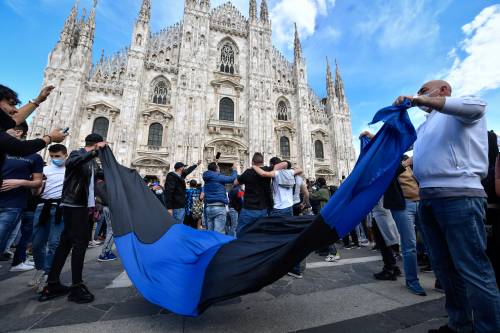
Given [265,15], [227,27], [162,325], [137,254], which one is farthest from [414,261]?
[265,15]

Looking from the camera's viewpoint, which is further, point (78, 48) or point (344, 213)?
point (78, 48)

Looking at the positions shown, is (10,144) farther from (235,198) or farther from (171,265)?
(235,198)

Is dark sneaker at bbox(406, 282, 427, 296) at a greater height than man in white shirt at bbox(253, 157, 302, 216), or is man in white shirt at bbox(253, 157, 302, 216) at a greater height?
man in white shirt at bbox(253, 157, 302, 216)

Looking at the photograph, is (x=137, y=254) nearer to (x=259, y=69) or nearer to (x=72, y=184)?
(x=72, y=184)

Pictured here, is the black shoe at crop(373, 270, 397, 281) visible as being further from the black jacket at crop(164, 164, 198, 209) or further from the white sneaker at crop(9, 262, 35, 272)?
the white sneaker at crop(9, 262, 35, 272)

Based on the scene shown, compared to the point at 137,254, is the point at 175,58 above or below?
above

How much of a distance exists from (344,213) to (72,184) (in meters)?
3.08

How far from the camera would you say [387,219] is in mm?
3521

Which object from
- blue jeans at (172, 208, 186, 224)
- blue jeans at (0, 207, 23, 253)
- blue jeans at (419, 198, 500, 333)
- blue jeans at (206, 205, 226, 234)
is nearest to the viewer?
blue jeans at (419, 198, 500, 333)

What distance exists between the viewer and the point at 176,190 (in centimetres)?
523

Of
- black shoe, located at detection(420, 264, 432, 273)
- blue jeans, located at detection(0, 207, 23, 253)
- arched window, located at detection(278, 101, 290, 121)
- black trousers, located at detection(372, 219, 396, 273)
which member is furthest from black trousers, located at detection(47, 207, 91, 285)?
arched window, located at detection(278, 101, 290, 121)

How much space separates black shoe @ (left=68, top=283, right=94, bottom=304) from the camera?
94.5 inches

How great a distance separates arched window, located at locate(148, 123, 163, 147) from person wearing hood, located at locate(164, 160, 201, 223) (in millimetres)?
12700

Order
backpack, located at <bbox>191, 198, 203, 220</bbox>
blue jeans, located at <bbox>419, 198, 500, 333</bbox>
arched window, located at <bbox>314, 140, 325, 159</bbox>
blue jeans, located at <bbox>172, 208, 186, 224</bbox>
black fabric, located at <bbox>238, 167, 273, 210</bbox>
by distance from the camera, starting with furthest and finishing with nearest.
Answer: arched window, located at <bbox>314, 140, 325, 159</bbox> → backpack, located at <bbox>191, 198, 203, 220</bbox> → blue jeans, located at <bbox>172, 208, 186, 224</bbox> → black fabric, located at <bbox>238, 167, 273, 210</bbox> → blue jeans, located at <bbox>419, 198, 500, 333</bbox>
